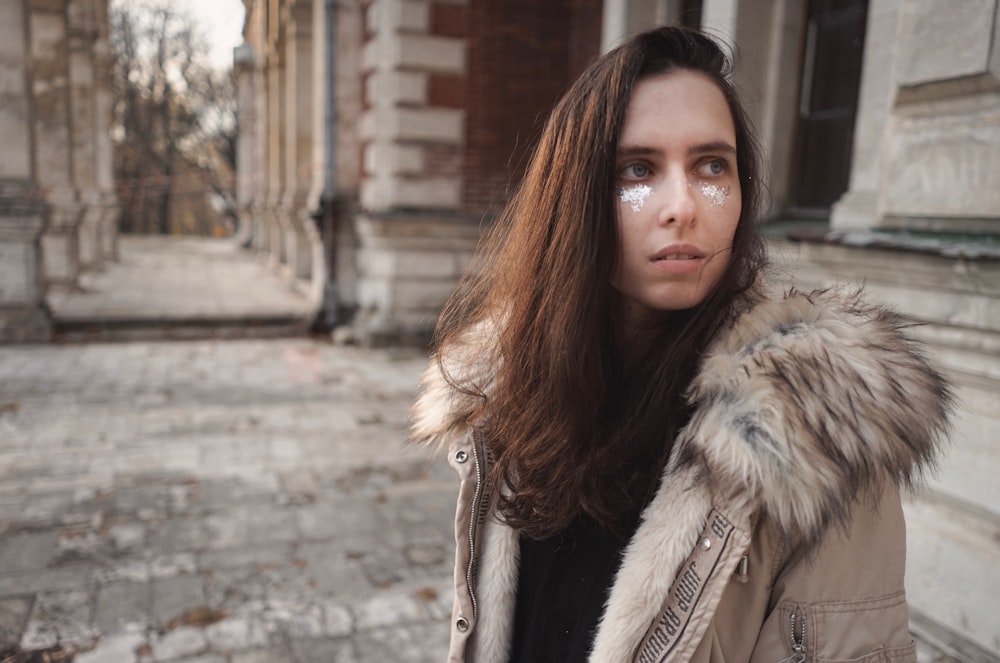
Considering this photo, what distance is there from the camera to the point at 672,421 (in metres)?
1.25

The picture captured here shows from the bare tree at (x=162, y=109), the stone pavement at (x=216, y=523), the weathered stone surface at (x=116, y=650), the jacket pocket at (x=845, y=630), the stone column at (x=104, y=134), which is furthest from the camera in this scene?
the bare tree at (x=162, y=109)

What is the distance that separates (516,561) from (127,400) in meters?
6.64

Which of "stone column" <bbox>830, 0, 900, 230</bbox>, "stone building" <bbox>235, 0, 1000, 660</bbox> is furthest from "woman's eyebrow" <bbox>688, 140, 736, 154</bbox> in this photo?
"stone column" <bbox>830, 0, 900, 230</bbox>

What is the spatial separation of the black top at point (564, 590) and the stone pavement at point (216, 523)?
2.05 meters

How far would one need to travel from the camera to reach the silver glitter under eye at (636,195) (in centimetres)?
120

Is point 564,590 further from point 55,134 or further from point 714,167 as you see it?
point 55,134

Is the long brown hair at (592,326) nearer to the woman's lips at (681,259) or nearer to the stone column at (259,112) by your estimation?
the woman's lips at (681,259)

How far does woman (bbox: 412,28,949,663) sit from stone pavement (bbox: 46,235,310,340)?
→ 9.94 meters

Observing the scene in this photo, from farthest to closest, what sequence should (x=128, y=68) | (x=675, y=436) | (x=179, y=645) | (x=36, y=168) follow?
1. (x=128, y=68)
2. (x=36, y=168)
3. (x=179, y=645)
4. (x=675, y=436)

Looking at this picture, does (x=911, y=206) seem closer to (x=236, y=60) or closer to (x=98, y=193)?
(x=98, y=193)

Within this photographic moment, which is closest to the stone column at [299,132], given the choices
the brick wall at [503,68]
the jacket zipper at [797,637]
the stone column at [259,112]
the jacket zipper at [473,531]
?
the stone column at [259,112]

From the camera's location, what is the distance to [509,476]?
1444mm

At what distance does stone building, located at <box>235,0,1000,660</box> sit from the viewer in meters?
3.00

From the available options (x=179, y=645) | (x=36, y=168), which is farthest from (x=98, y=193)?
(x=179, y=645)
